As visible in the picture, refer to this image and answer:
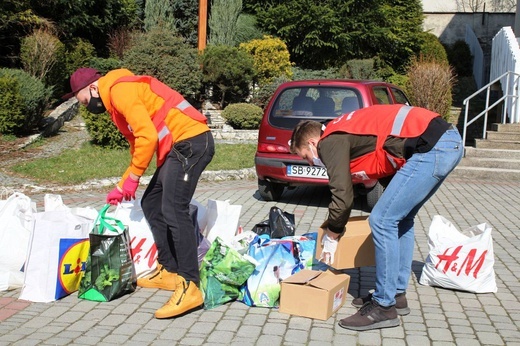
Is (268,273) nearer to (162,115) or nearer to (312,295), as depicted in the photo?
(312,295)

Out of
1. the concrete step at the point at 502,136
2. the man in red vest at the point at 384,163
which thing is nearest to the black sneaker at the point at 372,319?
the man in red vest at the point at 384,163

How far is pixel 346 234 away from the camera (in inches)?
198

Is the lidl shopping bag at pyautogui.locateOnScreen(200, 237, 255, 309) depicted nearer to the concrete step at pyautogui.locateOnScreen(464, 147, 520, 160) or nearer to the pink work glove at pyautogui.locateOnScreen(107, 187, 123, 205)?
the pink work glove at pyautogui.locateOnScreen(107, 187, 123, 205)

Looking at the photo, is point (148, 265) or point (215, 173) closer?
point (148, 265)

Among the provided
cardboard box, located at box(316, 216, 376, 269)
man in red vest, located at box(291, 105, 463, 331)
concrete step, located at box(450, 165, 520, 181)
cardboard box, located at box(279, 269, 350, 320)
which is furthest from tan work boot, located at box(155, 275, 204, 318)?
concrete step, located at box(450, 165, 520, 181)

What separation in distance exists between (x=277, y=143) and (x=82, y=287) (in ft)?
14.6

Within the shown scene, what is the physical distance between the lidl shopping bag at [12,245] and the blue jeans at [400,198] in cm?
Answer: 296

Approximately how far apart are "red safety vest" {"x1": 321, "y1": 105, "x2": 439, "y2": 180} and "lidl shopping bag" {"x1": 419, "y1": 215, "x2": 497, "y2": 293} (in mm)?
1220

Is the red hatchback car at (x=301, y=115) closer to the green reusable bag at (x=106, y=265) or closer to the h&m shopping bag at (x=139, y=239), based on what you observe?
the h&m shopping bag at (x=139, y=239)

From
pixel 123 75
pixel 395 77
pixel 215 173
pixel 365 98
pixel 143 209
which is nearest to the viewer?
pixel 123 75

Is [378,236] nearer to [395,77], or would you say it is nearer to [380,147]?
[380,147]

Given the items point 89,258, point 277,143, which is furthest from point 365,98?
point 89,258

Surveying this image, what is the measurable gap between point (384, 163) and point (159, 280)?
7.28ft

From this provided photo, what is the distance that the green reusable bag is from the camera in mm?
5098
